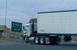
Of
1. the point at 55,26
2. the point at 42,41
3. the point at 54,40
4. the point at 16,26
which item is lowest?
the point at 42,41

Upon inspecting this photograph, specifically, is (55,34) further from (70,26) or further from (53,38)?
(70,26)

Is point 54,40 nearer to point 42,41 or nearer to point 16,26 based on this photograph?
point 42,41

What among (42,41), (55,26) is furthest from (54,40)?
(55,26)

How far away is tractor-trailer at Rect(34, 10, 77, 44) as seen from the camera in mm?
26219

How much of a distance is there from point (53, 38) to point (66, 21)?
332 centimetres

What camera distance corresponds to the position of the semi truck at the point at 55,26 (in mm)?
26219

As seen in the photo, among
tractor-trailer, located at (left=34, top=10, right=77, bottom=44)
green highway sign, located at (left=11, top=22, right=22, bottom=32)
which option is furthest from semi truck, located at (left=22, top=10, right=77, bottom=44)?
green highway sign, located at (left=11, top=22, right=22, bottom=32)

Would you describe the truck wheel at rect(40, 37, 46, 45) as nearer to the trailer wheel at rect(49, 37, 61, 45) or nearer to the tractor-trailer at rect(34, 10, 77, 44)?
the tractor-trailer at rect(34, 10, 77, 44)

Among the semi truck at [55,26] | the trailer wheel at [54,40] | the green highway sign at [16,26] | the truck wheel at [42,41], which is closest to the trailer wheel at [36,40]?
the semi truck at [55,26]

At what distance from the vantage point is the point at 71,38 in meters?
27.5

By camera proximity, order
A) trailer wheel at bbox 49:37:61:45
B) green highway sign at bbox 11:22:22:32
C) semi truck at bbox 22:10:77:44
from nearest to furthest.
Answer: semi truck at bbox 22:10:77:44 < trailer wheel at bbox 49:37:61:45 < green highway sign at bbox 11:22:22:32

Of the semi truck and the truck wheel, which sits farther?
the truck wheel

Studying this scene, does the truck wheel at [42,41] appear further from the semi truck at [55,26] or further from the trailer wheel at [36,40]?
the trailer wheel at [36,40]

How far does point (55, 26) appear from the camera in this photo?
26578 mm
